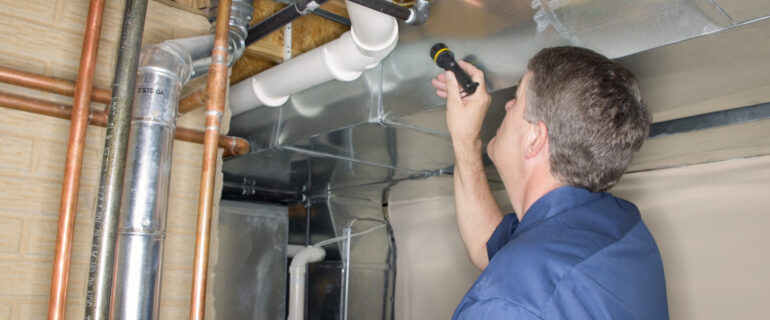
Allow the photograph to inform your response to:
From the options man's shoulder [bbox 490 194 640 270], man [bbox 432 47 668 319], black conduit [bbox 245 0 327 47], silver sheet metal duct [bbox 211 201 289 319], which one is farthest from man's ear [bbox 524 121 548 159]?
silver sheet metal duct [bbox 211 201 289 319]

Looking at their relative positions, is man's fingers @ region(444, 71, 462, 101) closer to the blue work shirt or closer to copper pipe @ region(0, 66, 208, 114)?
the blue work shirt

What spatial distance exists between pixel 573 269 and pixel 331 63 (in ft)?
2.76

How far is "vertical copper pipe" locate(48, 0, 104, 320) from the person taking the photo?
1.10m

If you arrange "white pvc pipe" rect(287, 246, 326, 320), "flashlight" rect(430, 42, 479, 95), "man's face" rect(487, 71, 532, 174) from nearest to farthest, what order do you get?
1. "man's face" rect(487, 71, 532, 174)
2. "flashlight" rect(430, 42, 479, 95)
3. "white pvc pipe" rect(287, 246, 326, 320)

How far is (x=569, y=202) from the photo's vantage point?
0.93m

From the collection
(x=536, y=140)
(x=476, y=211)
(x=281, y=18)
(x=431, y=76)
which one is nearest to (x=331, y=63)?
(x=281, y=18)

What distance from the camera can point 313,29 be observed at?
1636 mm

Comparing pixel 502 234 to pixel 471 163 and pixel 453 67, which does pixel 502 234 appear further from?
pixel 453 67

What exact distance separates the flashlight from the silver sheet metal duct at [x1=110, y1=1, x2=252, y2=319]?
58cm

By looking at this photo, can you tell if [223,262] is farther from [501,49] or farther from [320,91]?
[501,49]

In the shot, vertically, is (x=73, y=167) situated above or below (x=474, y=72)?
below

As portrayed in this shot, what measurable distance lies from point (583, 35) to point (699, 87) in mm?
349

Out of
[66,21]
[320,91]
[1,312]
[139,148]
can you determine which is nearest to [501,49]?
[320,91]

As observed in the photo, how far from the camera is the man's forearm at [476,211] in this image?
4.20 ft
